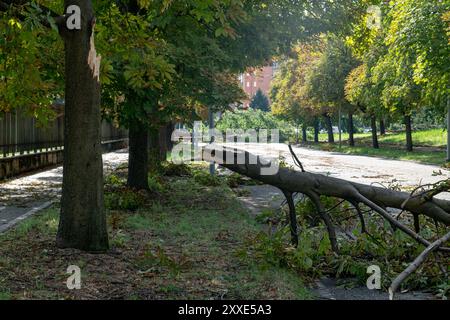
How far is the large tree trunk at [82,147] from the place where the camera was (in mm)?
7203

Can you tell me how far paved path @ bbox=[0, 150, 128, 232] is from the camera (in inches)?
453

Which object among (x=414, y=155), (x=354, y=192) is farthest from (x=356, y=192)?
(x=414, y=155)

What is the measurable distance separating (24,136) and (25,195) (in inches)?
294

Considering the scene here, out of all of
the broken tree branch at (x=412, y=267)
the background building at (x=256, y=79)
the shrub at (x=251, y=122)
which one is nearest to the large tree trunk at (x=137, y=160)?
the broken tree branch at (x=412, y=267)

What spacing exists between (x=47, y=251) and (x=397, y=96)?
1015 inches

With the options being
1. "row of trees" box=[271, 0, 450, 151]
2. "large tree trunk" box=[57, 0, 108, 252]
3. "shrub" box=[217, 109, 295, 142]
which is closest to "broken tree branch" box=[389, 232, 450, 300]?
"large tree trunk" box=[57, 0, 108, 252]

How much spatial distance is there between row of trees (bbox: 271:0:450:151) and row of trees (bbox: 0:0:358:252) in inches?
117

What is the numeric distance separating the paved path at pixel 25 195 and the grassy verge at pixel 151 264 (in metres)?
0.69

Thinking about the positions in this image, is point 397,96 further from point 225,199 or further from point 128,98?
point 128,98

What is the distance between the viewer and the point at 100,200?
24.2ft

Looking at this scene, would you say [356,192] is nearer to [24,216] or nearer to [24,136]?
[24,216]

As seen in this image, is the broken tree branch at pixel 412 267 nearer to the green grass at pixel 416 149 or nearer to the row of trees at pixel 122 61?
the row of trees at pixel 122 61

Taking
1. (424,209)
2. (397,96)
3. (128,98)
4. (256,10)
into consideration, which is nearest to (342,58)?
(397,96)

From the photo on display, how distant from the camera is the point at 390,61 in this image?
1131 inches
